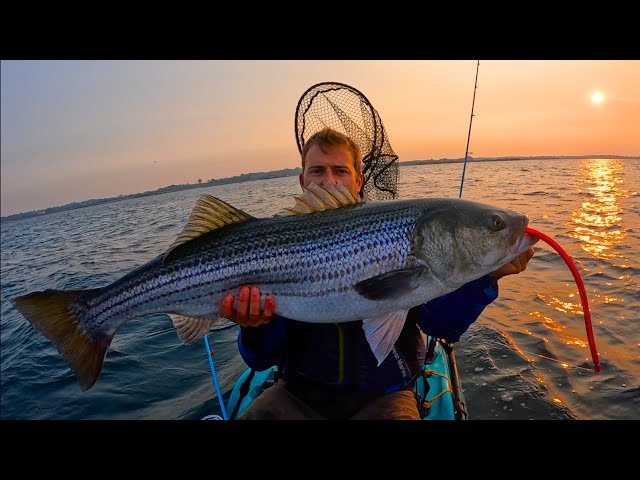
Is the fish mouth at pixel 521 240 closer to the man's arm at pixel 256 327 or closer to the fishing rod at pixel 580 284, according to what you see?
the fishing rod at pixel 580 284

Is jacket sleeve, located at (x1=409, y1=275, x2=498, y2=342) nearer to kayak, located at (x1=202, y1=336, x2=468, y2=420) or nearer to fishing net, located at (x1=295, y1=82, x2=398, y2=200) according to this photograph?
kayak, located at (x1=202, y1=336, x2=468, y2=420)

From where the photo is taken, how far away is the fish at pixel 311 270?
319cm

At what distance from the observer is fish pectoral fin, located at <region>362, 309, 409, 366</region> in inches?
127

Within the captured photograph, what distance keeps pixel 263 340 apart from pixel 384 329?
1.24m

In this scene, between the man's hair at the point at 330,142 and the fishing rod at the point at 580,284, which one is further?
the man's hair at the point at 330,142

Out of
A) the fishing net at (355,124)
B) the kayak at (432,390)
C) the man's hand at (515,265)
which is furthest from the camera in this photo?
the fishing net at (355,124)

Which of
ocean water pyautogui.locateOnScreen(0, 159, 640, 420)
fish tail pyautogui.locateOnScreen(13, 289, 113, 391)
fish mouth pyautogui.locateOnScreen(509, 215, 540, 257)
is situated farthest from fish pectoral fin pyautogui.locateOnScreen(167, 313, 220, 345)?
ocean water pyautogui.locateOnScreen(0, 159, 640, 420)

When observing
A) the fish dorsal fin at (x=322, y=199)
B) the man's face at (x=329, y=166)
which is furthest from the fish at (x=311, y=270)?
the man's face at (x=329, y=166)

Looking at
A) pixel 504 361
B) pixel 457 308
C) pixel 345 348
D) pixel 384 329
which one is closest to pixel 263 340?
pixel 345 348

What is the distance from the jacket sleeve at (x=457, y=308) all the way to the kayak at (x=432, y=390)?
0.82 meters

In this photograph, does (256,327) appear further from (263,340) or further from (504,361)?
(504,361)

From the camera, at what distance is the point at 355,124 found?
23.6ft

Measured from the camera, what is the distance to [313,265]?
3.23m
